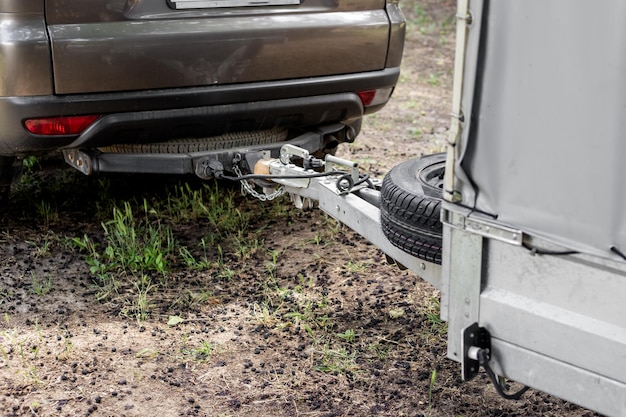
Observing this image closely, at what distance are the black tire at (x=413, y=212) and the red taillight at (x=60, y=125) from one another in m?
1.47

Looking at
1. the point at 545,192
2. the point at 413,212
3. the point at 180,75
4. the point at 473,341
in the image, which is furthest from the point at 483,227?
the point at 180,75

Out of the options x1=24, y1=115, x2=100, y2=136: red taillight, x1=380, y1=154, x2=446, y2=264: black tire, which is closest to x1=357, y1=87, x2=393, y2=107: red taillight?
x1=380, y1=154, x2=446, y2=264: black tire

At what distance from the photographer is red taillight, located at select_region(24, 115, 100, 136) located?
12.3ft

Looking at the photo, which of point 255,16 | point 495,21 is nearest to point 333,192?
point 255,16

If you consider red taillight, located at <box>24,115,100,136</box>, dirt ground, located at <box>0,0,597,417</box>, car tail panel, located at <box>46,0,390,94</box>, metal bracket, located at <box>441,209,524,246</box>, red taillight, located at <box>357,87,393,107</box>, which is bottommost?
dirt ground, located at <box>0,0,597,417</box>

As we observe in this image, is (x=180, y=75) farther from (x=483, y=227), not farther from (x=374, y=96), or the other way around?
(x=483, y=227)

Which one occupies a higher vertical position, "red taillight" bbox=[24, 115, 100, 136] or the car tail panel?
the car tail panel

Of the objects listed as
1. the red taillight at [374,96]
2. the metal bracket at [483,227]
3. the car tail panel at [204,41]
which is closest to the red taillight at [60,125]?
the car tail panel at [204,41]

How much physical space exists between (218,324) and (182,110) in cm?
100

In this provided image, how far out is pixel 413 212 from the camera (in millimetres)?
2912

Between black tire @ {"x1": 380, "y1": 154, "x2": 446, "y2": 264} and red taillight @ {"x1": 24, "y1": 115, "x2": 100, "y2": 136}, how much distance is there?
57.9 inches

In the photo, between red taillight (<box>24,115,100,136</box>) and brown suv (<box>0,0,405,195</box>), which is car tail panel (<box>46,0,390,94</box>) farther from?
red taillight (<box>24,115,100,136</box>)

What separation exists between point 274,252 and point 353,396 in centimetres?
131

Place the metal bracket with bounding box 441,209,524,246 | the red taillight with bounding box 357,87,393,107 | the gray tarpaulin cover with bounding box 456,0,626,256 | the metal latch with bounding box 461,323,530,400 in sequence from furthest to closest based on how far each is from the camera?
the red taillight with bounding box 357,87,393,107, the metal latch with bounding box 461,323,530,400, the metal bracket with bounding box 441,209,524,246, the gray tarpaulin cover with bounding box 456,0,626,256
